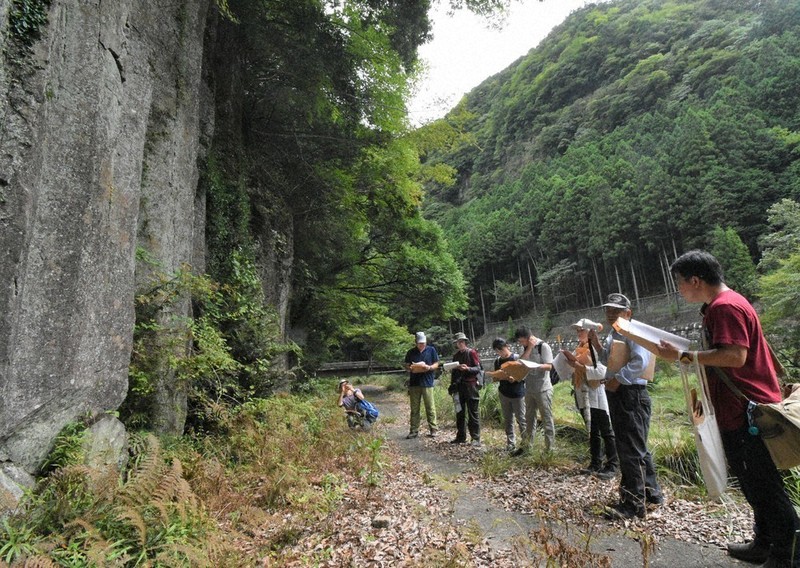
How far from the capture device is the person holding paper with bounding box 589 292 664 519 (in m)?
3.78

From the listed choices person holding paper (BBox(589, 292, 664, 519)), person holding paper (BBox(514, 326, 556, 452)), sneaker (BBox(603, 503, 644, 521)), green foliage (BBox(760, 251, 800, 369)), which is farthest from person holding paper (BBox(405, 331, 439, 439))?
green foliage (BBox(760, 251, 800, 369))

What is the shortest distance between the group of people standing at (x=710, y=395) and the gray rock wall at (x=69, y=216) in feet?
15.6

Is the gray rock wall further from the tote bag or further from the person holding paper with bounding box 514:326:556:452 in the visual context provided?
the person holding paper with bounding box 514:326:556:452

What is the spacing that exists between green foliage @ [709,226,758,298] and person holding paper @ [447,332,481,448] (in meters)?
32.4

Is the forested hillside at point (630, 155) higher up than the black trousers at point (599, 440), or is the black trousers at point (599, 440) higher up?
the forested hillside at point (630, 155)

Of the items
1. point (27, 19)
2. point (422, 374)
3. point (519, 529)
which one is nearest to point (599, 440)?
point (519, 529)

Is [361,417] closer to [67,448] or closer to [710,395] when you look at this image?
[67,448]

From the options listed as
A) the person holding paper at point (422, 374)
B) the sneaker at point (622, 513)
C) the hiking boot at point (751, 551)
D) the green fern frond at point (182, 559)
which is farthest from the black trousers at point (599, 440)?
the green fern frond at point (182, 559)

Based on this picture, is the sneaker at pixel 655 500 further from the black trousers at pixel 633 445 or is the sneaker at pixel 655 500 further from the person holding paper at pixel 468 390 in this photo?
the person holding paper at pixel 468 390

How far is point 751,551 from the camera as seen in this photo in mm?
2836

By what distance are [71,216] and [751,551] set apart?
5956 mm

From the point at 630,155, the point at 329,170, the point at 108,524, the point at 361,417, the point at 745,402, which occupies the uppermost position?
the point at 630,155

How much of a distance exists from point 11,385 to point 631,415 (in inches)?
204

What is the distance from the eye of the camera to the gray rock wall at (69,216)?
299 centimetres
